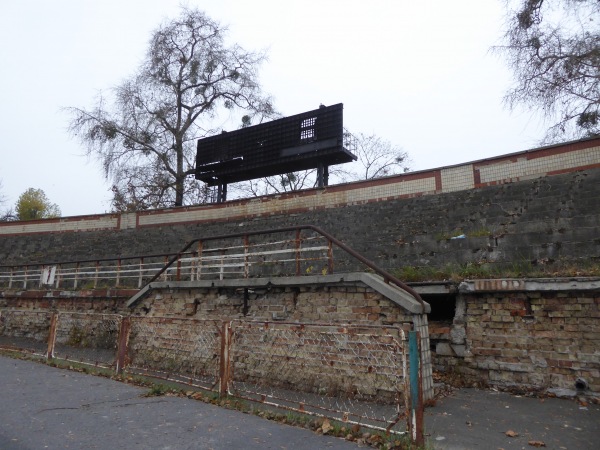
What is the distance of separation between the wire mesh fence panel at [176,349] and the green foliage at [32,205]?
38611 mm

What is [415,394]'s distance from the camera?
3.96 metres

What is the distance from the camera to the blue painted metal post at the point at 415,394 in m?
3.91

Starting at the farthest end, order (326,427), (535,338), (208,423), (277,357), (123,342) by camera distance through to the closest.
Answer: (123,342) < (277,357) < (535,338) < (208,423) < (326,427)

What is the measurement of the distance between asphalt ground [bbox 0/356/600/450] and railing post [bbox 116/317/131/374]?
93 cm

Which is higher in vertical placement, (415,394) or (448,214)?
(448,214)

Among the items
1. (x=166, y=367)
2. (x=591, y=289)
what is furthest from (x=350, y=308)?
(x=166, y=367)

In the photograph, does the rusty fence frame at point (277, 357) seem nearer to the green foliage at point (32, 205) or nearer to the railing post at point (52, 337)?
the railing post at point (52, 337)

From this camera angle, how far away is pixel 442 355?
695 centimetres

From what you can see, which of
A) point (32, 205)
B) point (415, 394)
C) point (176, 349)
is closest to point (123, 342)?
point (176, 349)

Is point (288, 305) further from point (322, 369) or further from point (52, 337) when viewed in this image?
point (52, 337)

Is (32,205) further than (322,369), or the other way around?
(32,205)

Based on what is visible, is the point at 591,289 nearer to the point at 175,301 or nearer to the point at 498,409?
the point at 498,409

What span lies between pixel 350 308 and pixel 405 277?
1.65m

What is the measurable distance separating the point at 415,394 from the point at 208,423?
2.24 metres
